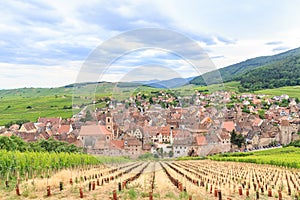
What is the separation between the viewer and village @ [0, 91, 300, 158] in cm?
3438

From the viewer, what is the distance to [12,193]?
1078 cm

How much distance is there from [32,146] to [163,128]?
82.3ft

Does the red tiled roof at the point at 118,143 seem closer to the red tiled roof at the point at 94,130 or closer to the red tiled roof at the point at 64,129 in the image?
the red tiled roof at the point at 94,130

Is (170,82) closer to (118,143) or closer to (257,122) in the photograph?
(118,143)

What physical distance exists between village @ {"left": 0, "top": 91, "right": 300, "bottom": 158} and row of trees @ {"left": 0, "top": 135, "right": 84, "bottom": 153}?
3317 millimetres

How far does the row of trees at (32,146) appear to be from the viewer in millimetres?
23594

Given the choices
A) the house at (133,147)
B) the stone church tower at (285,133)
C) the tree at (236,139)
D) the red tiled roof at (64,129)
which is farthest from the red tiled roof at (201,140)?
the stone church tower at (285,133)

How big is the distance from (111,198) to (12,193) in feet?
12.6

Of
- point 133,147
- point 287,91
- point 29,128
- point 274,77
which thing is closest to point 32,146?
point 133,147

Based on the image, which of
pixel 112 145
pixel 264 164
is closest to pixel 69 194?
pixel 112 145

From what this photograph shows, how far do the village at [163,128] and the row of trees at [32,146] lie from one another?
10.9 ft

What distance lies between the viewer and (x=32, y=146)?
2659 centimetres

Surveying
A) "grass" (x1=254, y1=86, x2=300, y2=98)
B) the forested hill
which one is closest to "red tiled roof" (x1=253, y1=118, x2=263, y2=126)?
"grass" (x1=254, y1=86, x2=300, y2=98)

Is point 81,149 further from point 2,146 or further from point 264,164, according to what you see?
point 264,164
